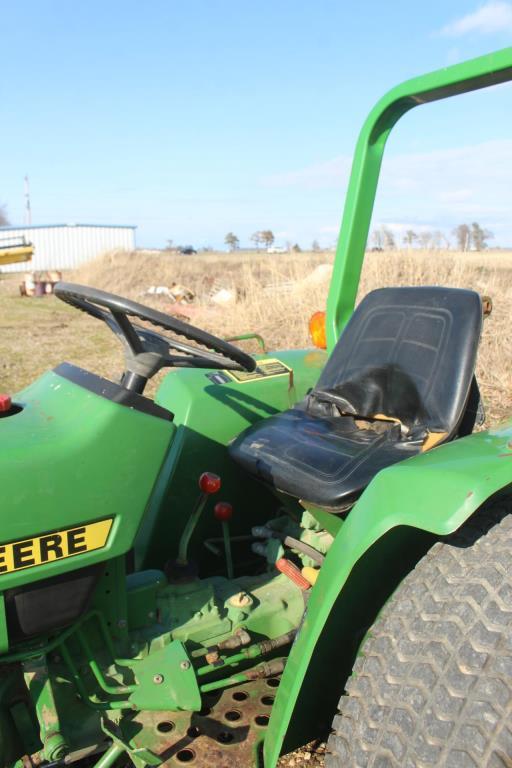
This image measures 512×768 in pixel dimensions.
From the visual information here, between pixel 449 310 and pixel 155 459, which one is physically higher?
pixel 449 310

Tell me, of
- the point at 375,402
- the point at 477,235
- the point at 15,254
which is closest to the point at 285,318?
the point at 477,235

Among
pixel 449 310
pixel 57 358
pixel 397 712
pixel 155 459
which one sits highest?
pixel 449 310

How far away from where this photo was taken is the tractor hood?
4.44 feet

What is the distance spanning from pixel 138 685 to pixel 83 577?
0.29 meters

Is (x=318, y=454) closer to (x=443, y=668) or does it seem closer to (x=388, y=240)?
(x=443, y=668)

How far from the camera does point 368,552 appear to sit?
1279 millimetres

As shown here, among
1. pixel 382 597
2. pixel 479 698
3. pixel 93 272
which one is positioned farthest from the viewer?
pixel 93 272

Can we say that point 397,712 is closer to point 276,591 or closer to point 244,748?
point 244,748

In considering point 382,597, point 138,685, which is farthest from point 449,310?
point 138,685

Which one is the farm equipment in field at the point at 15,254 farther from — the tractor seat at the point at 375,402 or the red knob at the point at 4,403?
the red knob at the point at 4,403

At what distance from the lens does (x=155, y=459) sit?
1.51 meters

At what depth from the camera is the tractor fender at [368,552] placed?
1.15 m

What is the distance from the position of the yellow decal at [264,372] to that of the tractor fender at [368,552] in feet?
3.36

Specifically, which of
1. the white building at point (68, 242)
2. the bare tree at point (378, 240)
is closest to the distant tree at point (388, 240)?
the bare tree at point (378, 240)
